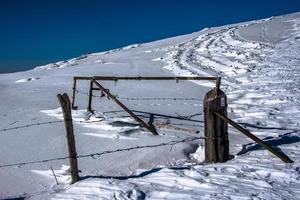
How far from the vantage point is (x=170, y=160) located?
6.94 meters

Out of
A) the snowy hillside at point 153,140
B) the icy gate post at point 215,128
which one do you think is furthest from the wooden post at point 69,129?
the icy gate post at point 215,128

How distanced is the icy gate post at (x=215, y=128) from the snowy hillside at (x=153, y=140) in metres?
0.21

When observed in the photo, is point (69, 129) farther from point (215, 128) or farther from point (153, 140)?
point (153, 140)

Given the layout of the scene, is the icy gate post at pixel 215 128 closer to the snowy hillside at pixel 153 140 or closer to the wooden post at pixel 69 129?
the snowy hillside at pixel 153 140

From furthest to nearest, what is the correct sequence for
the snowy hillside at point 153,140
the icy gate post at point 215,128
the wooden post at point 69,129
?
the icy gate post at point 215,128, the wooden post at point 69,129, the snowy hillside at point 153,140

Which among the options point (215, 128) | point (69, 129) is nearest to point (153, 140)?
point (215, 128)

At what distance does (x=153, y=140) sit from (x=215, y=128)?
1919mm

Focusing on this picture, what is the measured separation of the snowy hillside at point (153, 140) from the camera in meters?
5.27

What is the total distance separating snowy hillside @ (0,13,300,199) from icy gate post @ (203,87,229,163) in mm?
208

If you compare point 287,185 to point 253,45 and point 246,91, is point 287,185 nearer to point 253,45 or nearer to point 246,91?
point 246,91

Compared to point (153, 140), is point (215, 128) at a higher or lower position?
higher

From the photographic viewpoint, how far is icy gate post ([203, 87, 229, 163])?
6.18 m

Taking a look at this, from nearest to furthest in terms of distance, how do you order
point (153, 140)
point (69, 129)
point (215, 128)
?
point (69, 129)
point (215, 128)
point (153, 140)

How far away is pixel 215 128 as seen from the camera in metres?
6.23
